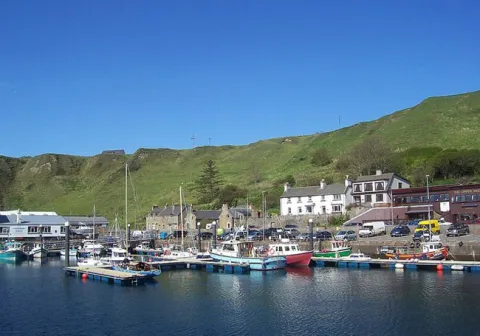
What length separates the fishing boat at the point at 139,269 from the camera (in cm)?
5538

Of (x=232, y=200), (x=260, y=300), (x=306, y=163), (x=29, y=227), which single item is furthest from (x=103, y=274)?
(x=306, y=163)

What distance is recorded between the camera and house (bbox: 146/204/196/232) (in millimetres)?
111438

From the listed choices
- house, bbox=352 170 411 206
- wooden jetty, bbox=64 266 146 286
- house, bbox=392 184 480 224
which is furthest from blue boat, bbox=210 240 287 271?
house, bbox=352 170 411 206

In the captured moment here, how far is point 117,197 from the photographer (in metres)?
183

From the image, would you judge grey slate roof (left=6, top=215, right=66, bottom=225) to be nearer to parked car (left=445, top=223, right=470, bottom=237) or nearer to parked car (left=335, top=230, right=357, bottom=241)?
parked car (left=335, top=230, right=357, bottom=241)

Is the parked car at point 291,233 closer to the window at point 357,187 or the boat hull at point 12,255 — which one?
the window at point 357,187

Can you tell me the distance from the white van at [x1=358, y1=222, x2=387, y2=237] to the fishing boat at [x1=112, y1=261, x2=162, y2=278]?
34.9 metres

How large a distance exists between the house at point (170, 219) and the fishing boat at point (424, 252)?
51868mm

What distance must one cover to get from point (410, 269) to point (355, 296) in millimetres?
16821

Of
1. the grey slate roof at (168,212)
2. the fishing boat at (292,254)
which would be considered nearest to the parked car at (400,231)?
the fishing boat at (292,254)

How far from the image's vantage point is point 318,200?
101 metres

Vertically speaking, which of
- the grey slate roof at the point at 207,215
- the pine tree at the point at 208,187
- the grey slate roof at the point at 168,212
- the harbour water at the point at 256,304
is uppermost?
the pine tree at the point at 208,187

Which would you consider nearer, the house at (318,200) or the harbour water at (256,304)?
the harbour water at (256,304)

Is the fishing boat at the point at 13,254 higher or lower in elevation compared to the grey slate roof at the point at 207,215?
lower
